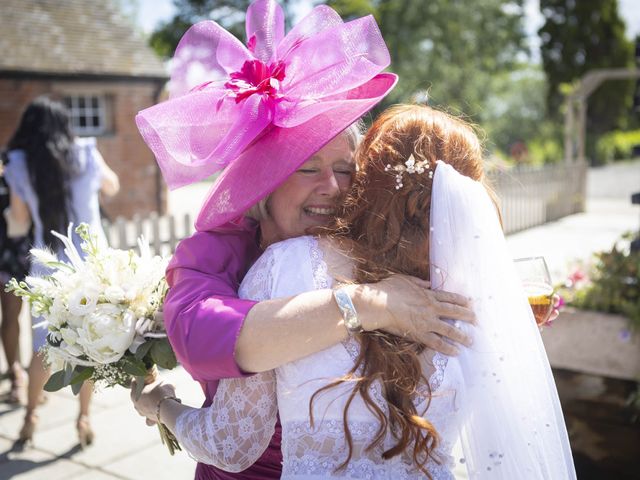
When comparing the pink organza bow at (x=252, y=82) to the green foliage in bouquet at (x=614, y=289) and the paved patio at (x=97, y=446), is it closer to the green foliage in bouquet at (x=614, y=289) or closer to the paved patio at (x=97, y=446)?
the paved patio at (x=97, y=446)

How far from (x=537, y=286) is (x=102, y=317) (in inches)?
49.7

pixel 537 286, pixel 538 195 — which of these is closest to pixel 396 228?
pixel 537 286

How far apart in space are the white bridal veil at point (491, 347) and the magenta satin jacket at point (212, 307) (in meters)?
0.46

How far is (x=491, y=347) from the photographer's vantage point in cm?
152

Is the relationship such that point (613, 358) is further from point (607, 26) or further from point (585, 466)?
point (607, 26)

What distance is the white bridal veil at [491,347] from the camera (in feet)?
4.88

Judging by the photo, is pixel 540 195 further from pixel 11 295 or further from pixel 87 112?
pixel 11 295

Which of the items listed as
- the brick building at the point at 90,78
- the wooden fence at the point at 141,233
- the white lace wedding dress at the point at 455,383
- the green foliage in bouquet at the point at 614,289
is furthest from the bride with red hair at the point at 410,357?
the brick building at the point at 90,78

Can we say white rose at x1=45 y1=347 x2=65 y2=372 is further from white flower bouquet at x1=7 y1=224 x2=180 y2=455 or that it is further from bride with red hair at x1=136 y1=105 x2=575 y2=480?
bride with red hair at x1=136 y1=105 x2=575 y2=480

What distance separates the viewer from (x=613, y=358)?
4238 millimetres

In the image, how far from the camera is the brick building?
1405 centimetres

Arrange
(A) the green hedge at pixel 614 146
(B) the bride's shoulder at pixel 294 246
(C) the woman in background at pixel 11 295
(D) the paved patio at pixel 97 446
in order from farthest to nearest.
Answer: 1. (A) the green hedge at pixel 614 146
2. (C) the woman in background at pixel 11 295
3. (D) the paved patio at pixel 97 446
4. (B) the bride's shoulder at pixel 294 246

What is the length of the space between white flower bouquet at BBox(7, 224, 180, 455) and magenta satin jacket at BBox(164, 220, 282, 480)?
0.85 feet

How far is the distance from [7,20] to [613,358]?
48.2 ft
